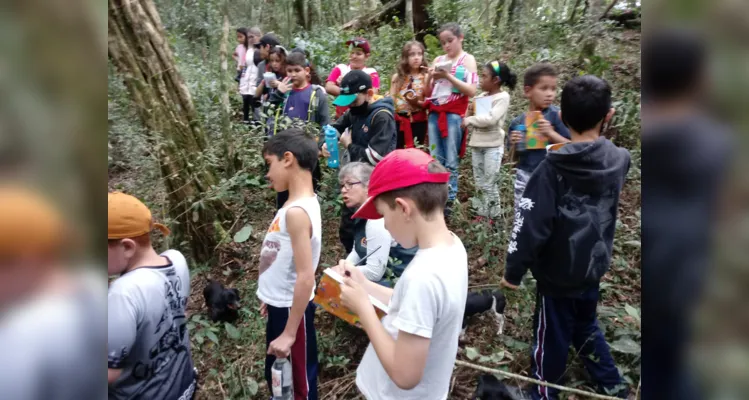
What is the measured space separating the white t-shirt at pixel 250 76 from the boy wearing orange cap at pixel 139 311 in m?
5.60

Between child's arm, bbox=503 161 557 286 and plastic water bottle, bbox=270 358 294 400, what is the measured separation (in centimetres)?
130

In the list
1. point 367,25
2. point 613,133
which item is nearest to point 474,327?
point 613,133

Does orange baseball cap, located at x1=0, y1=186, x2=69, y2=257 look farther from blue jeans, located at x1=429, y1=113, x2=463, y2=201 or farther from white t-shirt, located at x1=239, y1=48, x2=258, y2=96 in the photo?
white t-shirt, located at x1=239, y1=48, x2=258, y2=96

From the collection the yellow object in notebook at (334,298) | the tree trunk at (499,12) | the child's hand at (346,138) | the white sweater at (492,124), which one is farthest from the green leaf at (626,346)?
the tree trunk at (499,12)

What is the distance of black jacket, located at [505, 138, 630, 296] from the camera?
85.7 inches

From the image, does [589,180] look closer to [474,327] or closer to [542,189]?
[542,189]

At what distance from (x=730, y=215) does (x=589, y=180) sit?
1.92 meters

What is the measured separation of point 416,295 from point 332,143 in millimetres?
3049

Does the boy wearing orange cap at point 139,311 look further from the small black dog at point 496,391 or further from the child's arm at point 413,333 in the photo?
the small black dog at point 496,391

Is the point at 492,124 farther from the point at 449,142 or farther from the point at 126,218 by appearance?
the point at 126,218

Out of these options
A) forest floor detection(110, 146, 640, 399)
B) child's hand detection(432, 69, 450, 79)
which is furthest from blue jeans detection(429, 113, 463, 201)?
forest floor detection(110, 146, 640, 399)

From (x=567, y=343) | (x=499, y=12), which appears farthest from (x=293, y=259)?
(x=499, y=12)

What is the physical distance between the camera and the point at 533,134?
3.45 m

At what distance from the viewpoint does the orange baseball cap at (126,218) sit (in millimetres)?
1541
